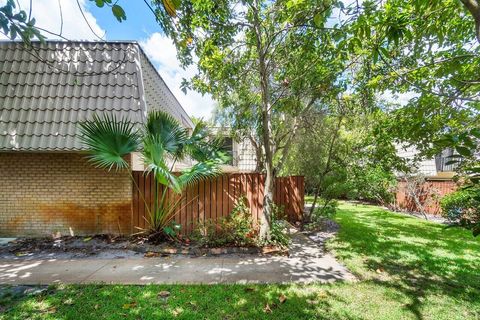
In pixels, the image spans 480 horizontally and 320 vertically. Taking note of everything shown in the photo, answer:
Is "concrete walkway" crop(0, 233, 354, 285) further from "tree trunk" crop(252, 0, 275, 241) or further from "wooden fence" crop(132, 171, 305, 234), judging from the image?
"wooden fence" crop(132, 171, 305, 234)

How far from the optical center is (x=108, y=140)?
6066 millimetres

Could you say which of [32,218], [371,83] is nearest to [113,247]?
[32,218]

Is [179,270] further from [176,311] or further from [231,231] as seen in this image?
[231,231]

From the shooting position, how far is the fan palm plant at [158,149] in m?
6.01

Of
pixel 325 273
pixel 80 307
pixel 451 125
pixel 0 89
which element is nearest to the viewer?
pixel 80 307

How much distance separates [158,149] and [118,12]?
3.94 metres

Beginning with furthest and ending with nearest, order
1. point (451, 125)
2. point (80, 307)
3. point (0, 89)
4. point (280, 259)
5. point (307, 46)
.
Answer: point (0, 89) < point (307, 46) < point (280, 259) < point (451, 125) < point (80, 307)

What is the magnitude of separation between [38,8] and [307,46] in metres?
5.11

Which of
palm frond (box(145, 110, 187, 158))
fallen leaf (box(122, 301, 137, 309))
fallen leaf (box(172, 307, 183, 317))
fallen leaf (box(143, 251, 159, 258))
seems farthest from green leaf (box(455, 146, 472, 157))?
palm frond (box(145, 110, 187, 158))

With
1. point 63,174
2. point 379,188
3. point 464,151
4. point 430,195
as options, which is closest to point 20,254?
point 63,174

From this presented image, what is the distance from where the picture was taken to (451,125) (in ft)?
17.4

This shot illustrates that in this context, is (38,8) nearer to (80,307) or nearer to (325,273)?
(80,307)

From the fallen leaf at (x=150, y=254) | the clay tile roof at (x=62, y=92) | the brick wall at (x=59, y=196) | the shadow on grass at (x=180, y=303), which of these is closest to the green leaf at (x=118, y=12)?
the shadow on grass at (x=180, y=303)

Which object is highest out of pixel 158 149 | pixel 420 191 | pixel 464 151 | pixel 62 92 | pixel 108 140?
pixel 62 92
